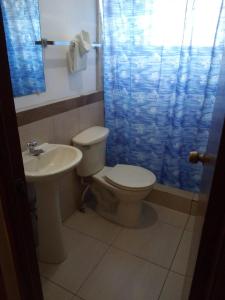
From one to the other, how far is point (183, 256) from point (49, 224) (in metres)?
1.00

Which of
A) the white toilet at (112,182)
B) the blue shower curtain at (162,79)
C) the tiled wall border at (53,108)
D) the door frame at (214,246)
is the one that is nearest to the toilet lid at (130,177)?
the white toilet at (112,182)

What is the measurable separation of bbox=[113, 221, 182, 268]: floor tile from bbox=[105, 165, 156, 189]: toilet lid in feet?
1.38

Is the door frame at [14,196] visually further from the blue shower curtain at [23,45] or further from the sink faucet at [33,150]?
the blue shower curtain at [23,45]

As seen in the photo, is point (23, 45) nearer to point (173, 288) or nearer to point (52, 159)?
point (52, 159)

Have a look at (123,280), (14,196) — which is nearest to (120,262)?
(123,280)

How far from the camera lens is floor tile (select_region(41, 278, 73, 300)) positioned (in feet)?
4.81

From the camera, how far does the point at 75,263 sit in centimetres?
171

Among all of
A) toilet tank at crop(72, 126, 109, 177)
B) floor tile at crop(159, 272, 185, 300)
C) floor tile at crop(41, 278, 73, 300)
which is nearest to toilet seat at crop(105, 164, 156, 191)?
toilet tank at crop(72, 126, 109, 177)

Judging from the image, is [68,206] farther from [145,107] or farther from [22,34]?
[22,34]

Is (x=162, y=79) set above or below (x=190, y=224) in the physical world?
above

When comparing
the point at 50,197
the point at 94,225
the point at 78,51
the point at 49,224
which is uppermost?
the point at 78,51

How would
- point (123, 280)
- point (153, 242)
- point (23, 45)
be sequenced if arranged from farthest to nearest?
point (153, 242) < point (123, 280) < point (23, 45)

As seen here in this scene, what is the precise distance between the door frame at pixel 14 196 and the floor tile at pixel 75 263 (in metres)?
0.55

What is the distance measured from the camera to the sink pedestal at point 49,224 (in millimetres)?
1513
